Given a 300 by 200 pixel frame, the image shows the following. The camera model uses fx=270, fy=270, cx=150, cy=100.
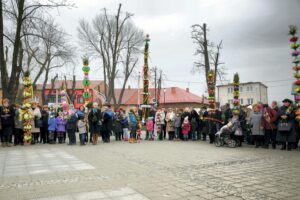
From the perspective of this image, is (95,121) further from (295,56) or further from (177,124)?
(295,56)

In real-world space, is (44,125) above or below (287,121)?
below

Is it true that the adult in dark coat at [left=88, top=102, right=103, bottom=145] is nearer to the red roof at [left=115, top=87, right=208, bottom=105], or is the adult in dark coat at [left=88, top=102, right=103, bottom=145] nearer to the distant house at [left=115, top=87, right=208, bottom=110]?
the distant house at [left=115, top=87, right=208, bottom=110]

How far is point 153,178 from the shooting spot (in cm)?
569

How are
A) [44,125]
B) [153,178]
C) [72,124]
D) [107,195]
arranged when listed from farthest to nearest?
[44,125] → [72,124] → [153,178] → [107,195]

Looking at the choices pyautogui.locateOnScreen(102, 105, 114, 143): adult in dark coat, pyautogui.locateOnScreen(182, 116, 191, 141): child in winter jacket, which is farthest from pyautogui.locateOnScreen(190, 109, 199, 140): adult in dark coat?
pyautogui.locateOnScreen(102, 105, 114, 143): adult in dark coat

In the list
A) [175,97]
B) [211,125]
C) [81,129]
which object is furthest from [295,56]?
[175,97]

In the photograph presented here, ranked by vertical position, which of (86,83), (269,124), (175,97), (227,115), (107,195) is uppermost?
(175,97)

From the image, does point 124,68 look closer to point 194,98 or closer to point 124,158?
point 124,158

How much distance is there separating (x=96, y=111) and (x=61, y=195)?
8.42m

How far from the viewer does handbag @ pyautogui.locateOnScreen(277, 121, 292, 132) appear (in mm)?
10148

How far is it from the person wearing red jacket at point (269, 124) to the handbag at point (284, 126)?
0.37 m

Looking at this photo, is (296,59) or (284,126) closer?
(284,126)

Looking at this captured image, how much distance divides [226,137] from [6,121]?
383 inches

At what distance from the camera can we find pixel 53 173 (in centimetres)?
639
